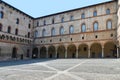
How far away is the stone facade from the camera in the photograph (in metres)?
28.2

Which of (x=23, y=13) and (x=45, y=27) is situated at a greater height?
(x=23, y=13)

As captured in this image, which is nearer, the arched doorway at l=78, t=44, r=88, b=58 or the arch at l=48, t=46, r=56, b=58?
the arched doorway at l=78, t=44, r=88, b=58

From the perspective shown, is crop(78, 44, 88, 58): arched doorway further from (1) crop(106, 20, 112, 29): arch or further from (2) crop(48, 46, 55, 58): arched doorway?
(2) crop(48, 46, 55, 58): arched doorway

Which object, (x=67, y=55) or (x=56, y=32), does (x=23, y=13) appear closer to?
(x=56, y=32)

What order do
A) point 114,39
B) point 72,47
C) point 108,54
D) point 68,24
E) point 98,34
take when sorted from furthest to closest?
point 72,47
point 68,24
point 108,54
point 98,34
point 114,39

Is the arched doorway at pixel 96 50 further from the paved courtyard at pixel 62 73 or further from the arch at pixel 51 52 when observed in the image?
the paved courtyard at pixel 62 73

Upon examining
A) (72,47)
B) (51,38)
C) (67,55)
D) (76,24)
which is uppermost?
(76,24)

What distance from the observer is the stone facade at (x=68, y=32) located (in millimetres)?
28203

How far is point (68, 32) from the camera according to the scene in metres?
33.2

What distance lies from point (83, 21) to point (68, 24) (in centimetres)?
411

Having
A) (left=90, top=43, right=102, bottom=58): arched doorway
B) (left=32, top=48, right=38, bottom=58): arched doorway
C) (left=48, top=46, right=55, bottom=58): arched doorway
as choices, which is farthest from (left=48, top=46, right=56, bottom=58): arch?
(left=90, top=43, right=102, bottom=58): arched doorway

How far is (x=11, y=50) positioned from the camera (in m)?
30.4

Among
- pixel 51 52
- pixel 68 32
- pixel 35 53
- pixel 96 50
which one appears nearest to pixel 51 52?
pixel 51 52

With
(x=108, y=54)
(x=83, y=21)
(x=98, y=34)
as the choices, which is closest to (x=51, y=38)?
(x=83, y=21)
